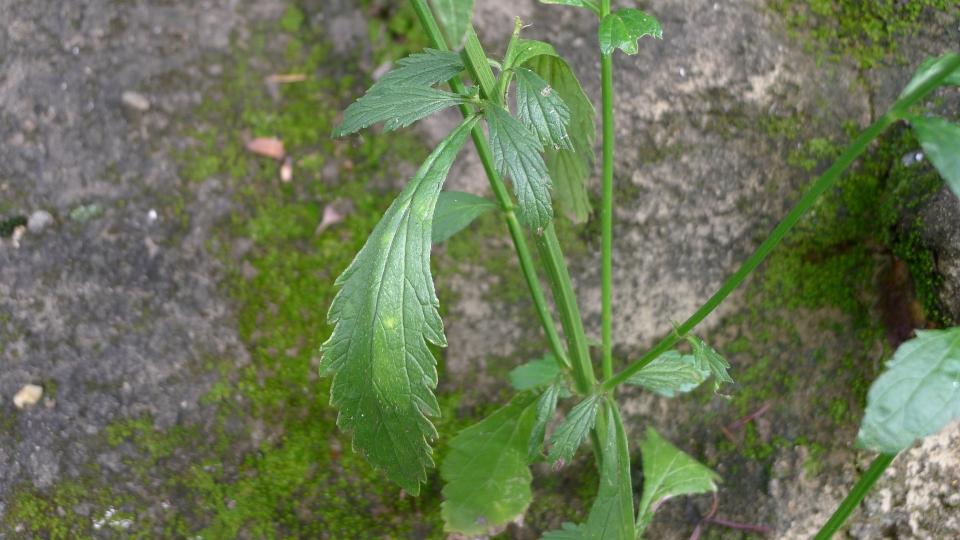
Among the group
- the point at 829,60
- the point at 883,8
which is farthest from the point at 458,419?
the point at 883,8

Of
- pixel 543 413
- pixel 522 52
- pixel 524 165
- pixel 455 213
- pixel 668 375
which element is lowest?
pixel 543 413

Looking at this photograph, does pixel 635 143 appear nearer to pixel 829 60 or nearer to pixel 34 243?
pixel 829 60

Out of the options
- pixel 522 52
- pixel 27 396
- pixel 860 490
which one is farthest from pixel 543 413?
pixel 27 396

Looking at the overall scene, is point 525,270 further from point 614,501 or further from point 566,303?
point 614,501

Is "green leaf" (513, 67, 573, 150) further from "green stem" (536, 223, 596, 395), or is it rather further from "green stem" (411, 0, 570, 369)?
"green stem" (536, 223, 596, 395)

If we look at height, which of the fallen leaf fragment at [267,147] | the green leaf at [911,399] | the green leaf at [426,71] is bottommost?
the fallen leaf fragment at [267,147]

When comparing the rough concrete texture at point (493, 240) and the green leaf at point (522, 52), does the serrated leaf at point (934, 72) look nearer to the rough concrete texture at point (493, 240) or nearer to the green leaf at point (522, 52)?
the green leaf at point (522, 52)

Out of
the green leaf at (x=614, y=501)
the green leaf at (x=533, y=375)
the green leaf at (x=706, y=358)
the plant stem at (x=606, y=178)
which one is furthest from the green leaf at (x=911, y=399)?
the green leaf at (x=533, y=375)
